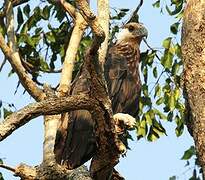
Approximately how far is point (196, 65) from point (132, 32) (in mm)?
2337

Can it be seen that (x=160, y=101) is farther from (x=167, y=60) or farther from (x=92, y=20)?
(x=92, y=20)

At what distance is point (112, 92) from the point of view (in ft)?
12.8

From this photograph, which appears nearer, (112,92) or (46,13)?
(112,92)

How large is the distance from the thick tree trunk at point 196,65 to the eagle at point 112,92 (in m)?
0.82

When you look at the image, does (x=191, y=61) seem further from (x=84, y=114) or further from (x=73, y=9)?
(x=73, y=9)

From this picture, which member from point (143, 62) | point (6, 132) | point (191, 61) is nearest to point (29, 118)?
point (6, 132)

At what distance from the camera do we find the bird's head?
462cm

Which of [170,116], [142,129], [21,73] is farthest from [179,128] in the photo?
[21,73]

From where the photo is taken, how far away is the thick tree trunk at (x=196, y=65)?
2211 millimetres

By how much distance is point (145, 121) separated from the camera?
416 centimetres

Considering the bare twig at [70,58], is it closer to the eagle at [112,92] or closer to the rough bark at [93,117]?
the eagle at [112,92]

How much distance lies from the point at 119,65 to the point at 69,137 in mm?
710

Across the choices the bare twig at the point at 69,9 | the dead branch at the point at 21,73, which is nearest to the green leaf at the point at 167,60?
the bare twig at the point at 69,9

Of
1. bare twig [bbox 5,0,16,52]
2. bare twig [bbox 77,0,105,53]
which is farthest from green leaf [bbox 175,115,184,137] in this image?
bare twig [bbox 77,0,105,53]
